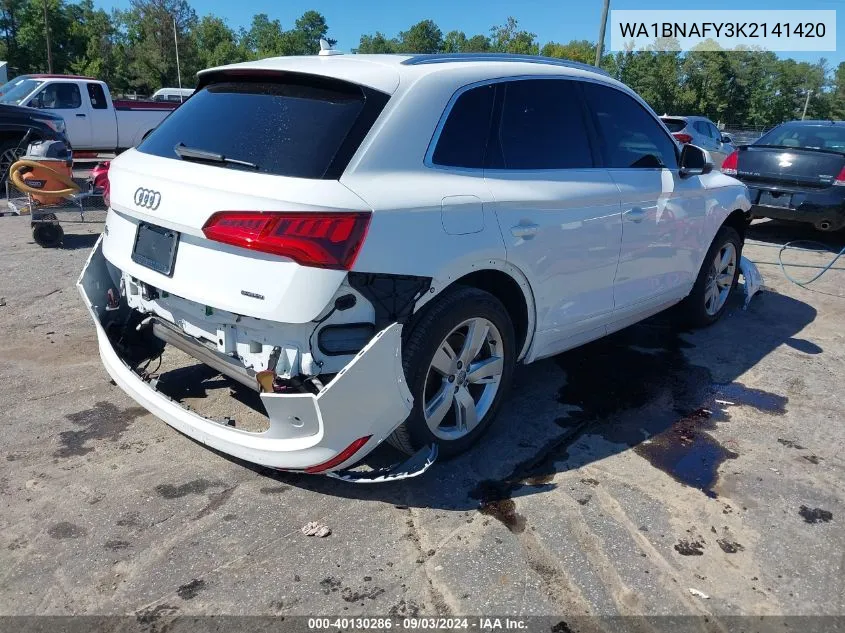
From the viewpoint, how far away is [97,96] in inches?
610

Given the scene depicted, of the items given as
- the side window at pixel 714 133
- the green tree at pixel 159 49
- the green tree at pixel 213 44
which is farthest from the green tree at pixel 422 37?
the side window at pixel 714 133

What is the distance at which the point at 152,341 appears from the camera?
3738mm

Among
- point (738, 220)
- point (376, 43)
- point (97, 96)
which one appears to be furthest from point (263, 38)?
point (738, 220)

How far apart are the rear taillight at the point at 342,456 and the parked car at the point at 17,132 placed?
11019 millimetres

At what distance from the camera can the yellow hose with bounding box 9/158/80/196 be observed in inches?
304

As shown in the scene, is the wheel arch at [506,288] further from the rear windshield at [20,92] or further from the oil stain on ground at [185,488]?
A: the rear windshield at [20,92]

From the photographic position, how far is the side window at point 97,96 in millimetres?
15383

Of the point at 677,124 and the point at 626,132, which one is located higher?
the point at 626,132

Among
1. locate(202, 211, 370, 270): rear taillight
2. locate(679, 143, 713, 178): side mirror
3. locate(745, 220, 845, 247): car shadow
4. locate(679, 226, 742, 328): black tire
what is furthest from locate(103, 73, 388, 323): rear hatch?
locate(745, 220, 845, 247): car shadow

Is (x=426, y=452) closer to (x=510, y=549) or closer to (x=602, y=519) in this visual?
(x=510, y=549)

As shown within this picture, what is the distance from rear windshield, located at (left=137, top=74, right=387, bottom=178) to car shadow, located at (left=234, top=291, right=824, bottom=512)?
1.48 m

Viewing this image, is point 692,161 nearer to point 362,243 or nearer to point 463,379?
point 463,379

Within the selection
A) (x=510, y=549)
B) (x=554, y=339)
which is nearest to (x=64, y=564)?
(x=510, y=549)

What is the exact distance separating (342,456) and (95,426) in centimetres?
167
